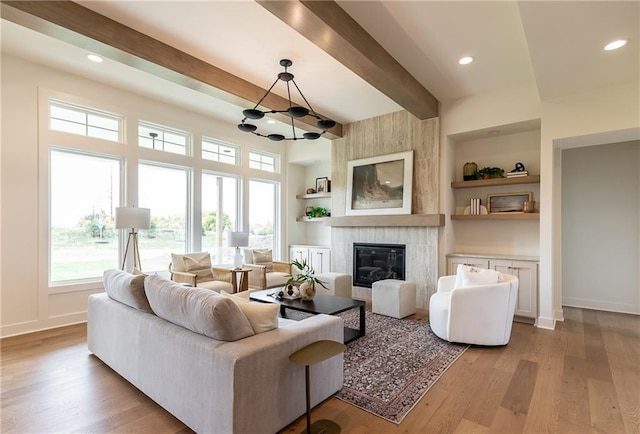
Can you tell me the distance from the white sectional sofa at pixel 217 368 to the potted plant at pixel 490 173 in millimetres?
3787

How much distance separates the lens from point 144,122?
16.5 feet

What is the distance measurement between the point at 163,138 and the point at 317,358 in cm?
485

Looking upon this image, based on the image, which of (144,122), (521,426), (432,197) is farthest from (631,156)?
(144,122)

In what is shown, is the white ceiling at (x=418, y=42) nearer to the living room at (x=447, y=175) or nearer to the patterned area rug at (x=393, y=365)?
the living room at (x=447, y=175)

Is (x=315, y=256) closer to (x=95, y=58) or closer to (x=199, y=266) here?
(x=199, y=266)

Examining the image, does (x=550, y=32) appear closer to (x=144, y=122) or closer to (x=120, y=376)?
(x=120, y=376)

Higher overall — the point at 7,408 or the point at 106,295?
the point at 106,295

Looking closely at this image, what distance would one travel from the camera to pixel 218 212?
617cm

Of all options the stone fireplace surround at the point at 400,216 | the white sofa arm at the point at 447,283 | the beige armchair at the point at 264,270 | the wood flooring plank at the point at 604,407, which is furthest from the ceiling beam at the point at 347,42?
the wood flooring plank at the point at 604,407

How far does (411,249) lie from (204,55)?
4.01 m

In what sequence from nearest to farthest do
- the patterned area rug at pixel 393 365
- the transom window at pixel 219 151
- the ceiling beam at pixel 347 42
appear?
the patterned area rug at pixel 393 365
the ceiling beam at pixel 347 42
the transom window at pixel 219 151

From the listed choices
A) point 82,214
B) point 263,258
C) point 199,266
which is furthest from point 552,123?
point 82,214

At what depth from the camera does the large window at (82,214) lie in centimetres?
427

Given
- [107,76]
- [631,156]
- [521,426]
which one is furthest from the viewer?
[631,156]
